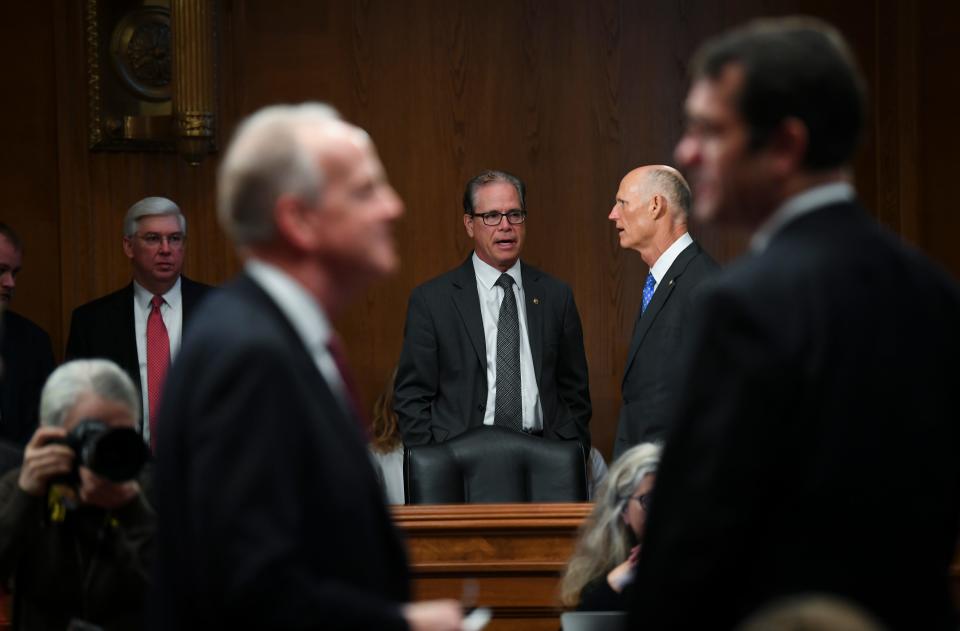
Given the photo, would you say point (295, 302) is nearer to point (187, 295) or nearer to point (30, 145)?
point (187, 295)

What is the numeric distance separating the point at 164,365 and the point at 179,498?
4.04m

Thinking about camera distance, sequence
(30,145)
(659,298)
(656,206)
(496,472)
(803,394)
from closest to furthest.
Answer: (803,394), (496,472), (659,298), (656,206), (30,145)

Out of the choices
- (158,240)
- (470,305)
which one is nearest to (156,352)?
(158,240)

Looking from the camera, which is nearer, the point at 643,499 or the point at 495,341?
the point at 643,499

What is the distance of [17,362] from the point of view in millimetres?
5629

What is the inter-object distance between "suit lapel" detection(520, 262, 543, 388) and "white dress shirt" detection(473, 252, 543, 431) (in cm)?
2

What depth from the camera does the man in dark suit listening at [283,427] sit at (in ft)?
5.48

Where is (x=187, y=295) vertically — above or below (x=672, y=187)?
below

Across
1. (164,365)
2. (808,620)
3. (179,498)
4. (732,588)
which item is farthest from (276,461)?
(164,365)

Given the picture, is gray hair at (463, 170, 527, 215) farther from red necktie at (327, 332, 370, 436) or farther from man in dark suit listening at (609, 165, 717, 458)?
red necktie at (327, 332, 370, 436)

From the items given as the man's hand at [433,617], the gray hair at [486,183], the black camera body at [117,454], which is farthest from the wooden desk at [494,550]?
the gray hair at [486,183]

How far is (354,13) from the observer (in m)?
6.69

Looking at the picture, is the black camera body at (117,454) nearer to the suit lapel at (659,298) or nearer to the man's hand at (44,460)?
the man's hand at (44,460)

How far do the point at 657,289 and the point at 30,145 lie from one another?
2896 millimetres
